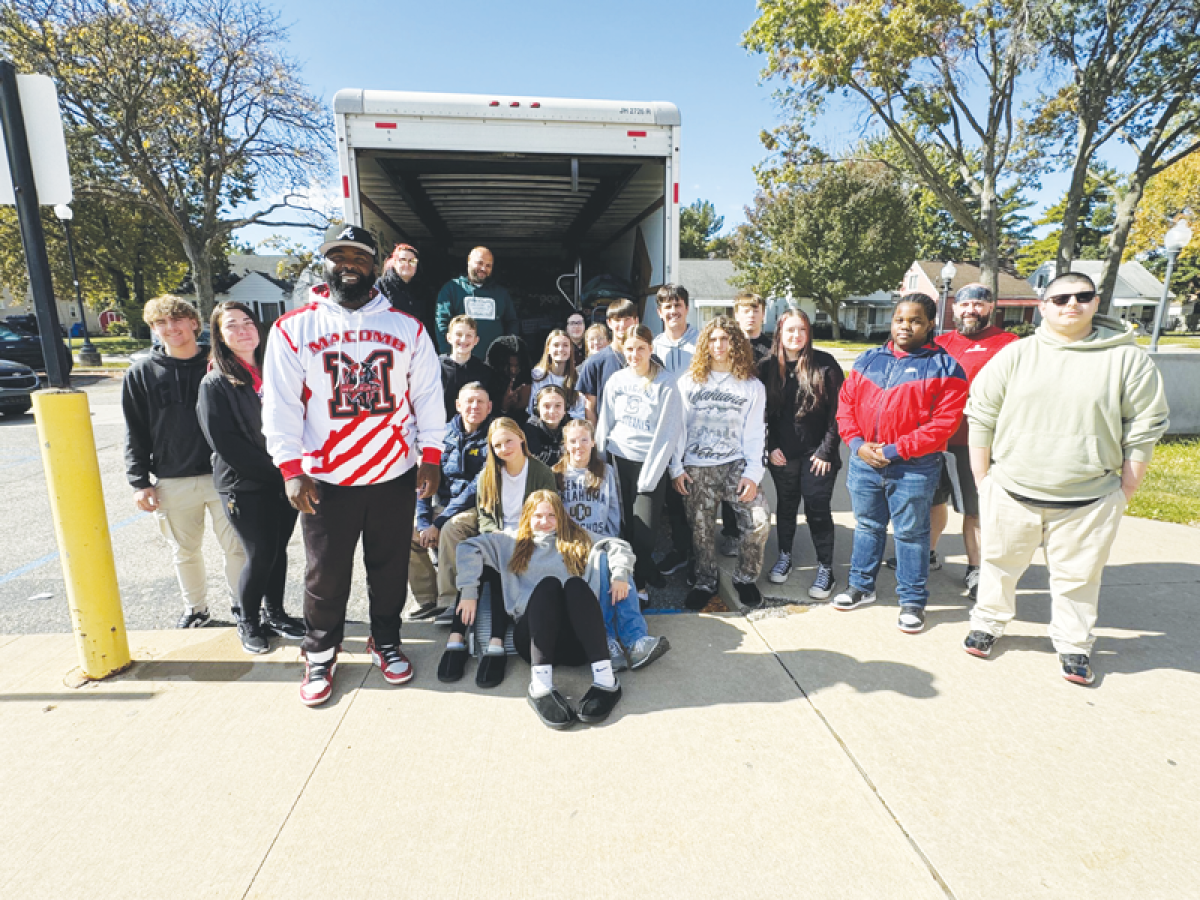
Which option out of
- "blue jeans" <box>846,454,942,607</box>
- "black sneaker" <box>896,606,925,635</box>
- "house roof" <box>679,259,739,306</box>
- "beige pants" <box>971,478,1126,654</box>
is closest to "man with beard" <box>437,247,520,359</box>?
"blue jeans" <box>846,454,942,607</box>

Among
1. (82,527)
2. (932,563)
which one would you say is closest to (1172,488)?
(932,563)

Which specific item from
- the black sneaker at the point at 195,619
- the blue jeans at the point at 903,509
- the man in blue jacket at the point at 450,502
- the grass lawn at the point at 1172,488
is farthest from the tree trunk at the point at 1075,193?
the black sneaker at the point at 195,619

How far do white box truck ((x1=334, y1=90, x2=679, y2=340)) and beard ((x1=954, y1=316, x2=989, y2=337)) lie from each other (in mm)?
2148

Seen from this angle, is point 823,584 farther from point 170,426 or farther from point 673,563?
point 170,426

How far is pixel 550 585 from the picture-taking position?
285 cm

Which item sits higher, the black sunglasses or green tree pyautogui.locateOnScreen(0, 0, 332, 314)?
green tree pyautogui.locateOnScreen(0, 0, 332, 314)

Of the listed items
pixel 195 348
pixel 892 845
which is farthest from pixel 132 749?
pixel 892 845

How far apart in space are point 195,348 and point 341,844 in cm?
252

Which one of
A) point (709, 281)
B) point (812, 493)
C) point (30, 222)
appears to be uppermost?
point (709, 281)

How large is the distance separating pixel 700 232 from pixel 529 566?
6379 centimetres

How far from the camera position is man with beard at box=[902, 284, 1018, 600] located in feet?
12.3

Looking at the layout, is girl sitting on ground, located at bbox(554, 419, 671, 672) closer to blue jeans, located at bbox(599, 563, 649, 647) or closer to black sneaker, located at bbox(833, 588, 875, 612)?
blue jeans, located at bbox(599, 563, 649, 647)

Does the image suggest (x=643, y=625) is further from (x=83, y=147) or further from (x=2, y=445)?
(x=83, y=147)

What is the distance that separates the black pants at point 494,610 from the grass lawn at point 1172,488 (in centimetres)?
536
